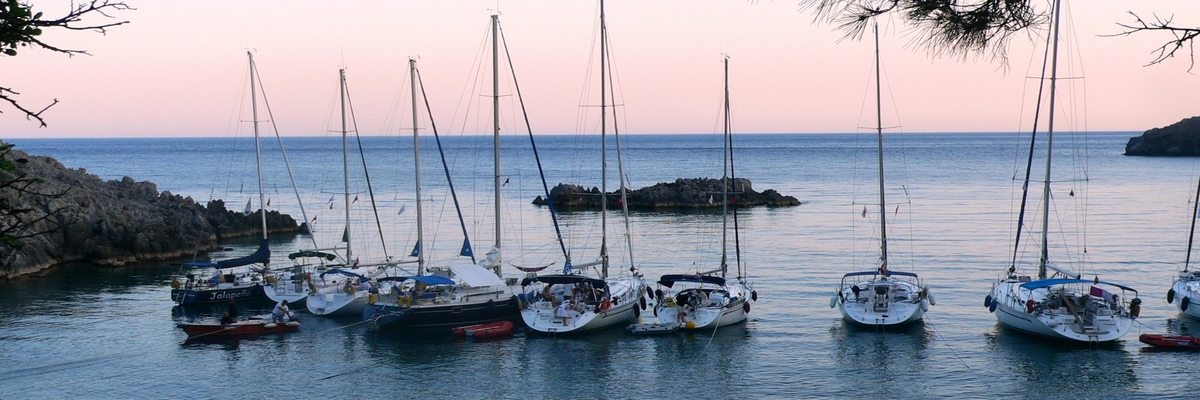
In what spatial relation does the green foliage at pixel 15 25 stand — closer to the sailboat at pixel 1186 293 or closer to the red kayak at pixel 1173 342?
the red kayak at pixel 1173 342

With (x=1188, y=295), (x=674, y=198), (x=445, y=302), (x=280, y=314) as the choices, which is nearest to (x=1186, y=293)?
(x=1188, y=295)

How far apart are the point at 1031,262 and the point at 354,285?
37.0 m

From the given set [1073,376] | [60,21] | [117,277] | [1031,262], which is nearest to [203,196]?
[117,277]

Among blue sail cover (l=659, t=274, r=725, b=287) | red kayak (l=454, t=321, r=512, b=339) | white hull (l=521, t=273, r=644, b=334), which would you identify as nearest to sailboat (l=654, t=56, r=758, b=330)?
blue sail cover (l=659, t=274, r=725, b=287)

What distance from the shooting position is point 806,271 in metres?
52.4

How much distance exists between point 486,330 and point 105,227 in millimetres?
32936

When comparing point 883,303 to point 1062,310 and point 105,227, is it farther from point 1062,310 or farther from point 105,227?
point 105,227

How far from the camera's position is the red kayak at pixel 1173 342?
33.7 metres

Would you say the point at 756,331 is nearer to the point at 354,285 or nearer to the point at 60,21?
the point at 354,285

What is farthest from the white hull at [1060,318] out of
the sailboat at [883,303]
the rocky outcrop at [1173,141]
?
the rocky outcrop at [1173,141]

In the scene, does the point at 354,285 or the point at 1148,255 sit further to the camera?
the point at 1148,255

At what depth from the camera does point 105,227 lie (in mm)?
59188

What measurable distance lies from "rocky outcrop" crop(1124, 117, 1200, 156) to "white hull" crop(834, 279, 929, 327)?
564ft

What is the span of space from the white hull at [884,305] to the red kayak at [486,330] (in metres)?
13.0
